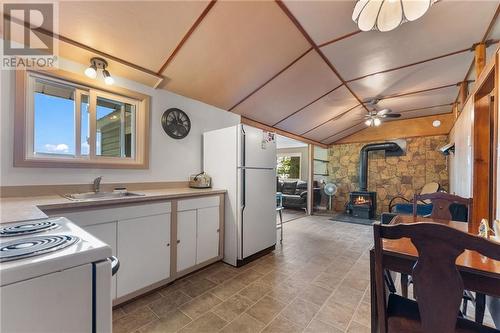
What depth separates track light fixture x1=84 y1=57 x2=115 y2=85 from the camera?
1.96 metres

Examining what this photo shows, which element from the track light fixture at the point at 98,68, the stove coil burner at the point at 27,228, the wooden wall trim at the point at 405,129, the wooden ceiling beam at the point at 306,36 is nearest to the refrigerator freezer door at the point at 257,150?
the wooden ceiling beam at the point at 306,36

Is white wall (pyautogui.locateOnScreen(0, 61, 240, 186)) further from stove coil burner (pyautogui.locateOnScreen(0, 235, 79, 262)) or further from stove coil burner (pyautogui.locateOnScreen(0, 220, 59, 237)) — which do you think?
stove coil burner (pyautogui.locateOnScreen(0, 235, 79, 262))

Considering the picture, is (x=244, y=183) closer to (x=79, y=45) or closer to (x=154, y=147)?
(x=154, y=147)

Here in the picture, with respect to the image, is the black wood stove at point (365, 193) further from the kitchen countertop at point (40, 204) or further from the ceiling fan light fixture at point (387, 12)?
the kitchen countertop at point (40, 204)

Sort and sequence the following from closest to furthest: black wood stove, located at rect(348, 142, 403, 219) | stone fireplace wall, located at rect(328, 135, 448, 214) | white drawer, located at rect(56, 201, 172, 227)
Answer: white drawer, located at rect(56, 201, 172, 227), stone fireplace wall, located at rect(328, 135, 448, 214), black wood stove, located at rect(348, 142, 403, 219)

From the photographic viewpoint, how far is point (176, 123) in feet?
9.58

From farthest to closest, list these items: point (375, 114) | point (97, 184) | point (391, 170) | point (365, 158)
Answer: point (365, 158) < point (391, 170) < point (375, 114) < point (97, 184)

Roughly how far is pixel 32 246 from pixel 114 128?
2.16m

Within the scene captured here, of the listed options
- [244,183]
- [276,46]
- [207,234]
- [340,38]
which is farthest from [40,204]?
[340,38]

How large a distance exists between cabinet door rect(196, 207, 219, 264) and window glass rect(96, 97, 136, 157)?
3.82 feet

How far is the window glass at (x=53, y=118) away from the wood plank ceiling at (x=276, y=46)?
422 millimetres

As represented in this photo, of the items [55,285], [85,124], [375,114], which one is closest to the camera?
[55,285]

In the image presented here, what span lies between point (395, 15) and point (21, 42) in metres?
3.15

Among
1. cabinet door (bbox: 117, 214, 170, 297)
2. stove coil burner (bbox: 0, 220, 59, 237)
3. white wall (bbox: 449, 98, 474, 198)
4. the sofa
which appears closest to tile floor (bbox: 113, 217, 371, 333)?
cabinet door (bbox: 117, 214, 170, 297)
